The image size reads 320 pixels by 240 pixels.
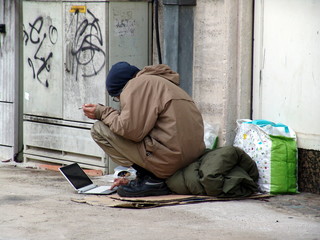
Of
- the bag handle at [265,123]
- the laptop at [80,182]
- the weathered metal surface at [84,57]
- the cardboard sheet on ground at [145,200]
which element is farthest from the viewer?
the weathered metal surface at [84,57]

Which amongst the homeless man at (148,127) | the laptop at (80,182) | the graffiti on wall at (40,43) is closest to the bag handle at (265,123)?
the homeless man at (148,127)

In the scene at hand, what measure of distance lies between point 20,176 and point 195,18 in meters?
2.46

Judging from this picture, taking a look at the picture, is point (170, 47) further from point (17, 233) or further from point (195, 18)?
point (17, 233)

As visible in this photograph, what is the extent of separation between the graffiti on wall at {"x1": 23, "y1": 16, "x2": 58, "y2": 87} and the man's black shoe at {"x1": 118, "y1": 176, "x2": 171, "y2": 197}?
2314 millimetres

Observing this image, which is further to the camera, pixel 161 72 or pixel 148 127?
pixel 161 72

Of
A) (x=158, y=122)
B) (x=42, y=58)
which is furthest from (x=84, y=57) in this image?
(x=158, y=122)

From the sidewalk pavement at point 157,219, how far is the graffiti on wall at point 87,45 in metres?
1.51

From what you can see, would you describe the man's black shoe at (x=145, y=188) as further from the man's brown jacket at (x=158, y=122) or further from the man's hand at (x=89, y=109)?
the man's hand at (x=89, y=109)

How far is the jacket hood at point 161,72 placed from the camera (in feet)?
23.5

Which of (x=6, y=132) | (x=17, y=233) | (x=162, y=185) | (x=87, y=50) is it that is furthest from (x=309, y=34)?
(x=6, y=132)

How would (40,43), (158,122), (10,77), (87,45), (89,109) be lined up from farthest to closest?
(10,77), (40,43), (87,45), (89,109), (158,122)

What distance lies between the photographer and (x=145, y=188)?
704cm

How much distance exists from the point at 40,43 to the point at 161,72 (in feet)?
7.46

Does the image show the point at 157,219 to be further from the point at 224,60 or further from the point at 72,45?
the point at 72,45
